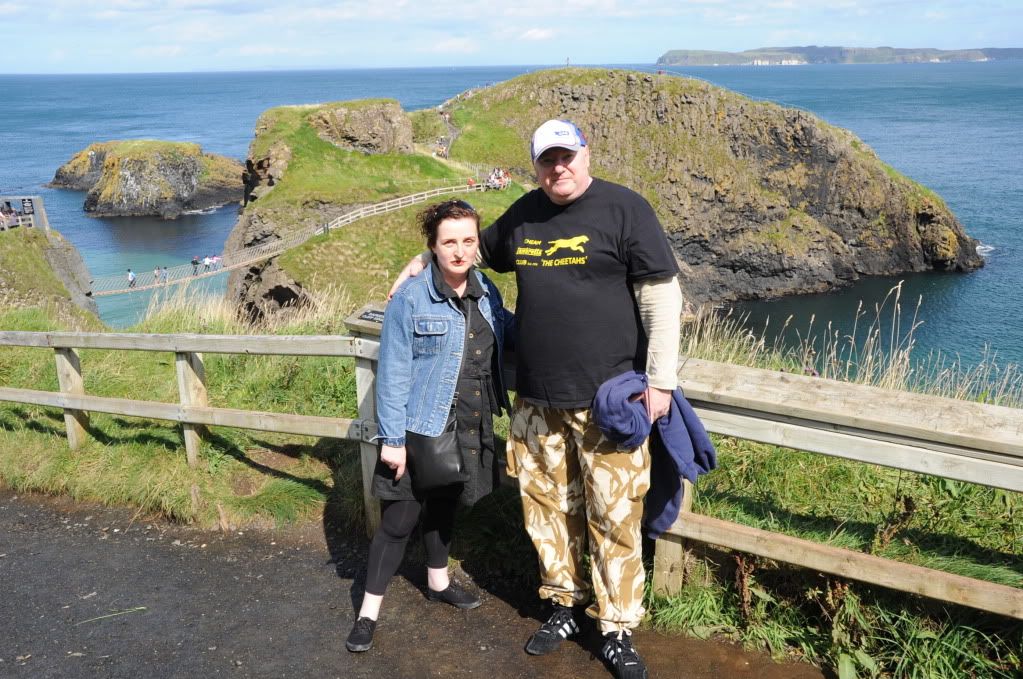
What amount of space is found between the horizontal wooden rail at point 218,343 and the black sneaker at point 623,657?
1.99m

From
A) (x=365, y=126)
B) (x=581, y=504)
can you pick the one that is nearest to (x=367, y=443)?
(x=581, y=504)

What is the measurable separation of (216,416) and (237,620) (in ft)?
5.35

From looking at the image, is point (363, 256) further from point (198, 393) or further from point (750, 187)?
point (750, 187)

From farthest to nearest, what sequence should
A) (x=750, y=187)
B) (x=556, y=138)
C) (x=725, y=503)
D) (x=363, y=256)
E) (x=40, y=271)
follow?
1. (x=750, y=187)
2. (x=363, y=256)
3. (x=40, y=271)
4. (x=725, y=503)
5. (x=556, y=138)

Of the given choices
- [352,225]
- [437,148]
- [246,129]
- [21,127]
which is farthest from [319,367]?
[21,127]

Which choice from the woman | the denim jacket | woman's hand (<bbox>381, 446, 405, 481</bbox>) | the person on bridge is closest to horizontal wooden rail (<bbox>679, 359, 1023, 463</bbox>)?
the person on bridge

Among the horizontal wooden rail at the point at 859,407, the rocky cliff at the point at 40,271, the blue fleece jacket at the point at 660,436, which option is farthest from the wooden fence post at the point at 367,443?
the rocky cliff at the point at 40,271

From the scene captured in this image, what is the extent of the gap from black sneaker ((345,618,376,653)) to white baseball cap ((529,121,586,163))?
8.22ft

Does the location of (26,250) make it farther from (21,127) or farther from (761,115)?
(21,127)

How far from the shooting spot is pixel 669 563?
13.7ft

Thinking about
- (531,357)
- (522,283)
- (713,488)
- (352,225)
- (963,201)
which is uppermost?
(522,283)

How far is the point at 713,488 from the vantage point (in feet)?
15.1

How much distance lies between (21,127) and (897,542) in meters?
182

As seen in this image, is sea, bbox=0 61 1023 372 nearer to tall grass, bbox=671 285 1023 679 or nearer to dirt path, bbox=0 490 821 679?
tall grass, bbox=671 285 1023 679
